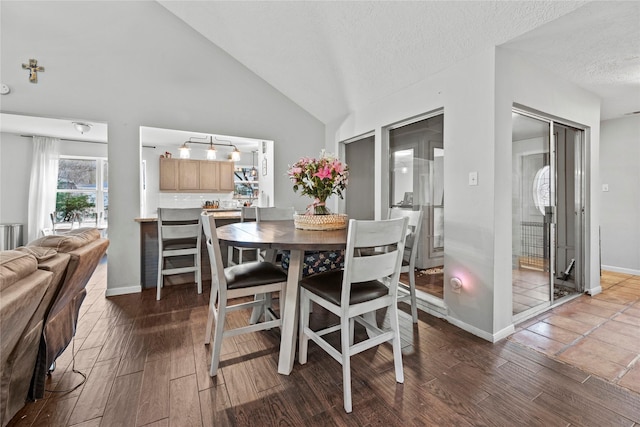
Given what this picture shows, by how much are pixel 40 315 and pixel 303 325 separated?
4.39ft

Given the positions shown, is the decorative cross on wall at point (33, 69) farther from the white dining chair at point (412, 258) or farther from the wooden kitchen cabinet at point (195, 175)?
the white dining chair at point (412, 258)

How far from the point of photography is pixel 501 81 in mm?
2199

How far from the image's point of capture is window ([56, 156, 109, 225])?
5.87m

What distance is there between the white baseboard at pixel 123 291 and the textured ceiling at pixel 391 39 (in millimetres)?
3196

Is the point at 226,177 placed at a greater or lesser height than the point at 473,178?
greater

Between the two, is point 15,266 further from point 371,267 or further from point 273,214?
point 273,214

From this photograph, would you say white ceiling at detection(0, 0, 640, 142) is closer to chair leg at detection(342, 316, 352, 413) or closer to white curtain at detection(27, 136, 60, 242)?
white curtain at detection(27, 136, 60, 242)

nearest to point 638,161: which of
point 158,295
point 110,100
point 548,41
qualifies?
point 548,41

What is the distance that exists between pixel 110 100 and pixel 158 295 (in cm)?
225

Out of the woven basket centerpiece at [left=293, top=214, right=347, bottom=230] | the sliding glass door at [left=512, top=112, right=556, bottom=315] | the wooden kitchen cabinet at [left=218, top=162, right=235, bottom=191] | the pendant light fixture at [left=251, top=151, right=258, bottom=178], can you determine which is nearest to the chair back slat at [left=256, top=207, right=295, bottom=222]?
the woven basket centerpiece at [left=293, top=214, right=347, bottom=230]

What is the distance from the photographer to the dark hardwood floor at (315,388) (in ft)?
4.69

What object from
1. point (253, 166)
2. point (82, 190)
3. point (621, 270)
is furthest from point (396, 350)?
point (82, 190)

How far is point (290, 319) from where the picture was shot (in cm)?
181

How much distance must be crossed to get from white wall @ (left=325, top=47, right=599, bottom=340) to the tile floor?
0.30 metres
